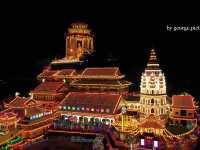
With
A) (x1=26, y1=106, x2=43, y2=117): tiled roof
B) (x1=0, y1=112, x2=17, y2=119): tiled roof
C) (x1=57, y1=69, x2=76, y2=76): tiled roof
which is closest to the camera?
(x1=0, y1=112, x2=17, y2=119): tiled roof

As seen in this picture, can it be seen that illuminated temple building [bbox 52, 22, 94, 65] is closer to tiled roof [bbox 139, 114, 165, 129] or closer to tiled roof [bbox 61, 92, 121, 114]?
tiled roof [bbox 61, 92, 121, 114]

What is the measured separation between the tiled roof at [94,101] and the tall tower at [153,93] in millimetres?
2867

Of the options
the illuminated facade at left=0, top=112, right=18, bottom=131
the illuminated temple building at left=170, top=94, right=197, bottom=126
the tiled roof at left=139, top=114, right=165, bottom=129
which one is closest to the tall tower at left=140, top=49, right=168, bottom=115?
the illuminated temple building at left=170, top=94, right=197, bottom=126

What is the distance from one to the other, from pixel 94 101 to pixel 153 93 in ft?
20.7

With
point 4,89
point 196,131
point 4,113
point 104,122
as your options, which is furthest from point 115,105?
point 4,89

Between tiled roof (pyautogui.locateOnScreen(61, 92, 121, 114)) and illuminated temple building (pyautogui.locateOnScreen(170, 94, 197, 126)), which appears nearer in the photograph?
illuminated temple building (pyautogui.locateOnScreen(170, 94, 197, 126))

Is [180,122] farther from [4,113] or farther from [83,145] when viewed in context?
[4,113]

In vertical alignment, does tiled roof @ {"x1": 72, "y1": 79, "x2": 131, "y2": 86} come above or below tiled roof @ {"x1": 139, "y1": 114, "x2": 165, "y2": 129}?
above

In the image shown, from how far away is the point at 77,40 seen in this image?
4519 cm

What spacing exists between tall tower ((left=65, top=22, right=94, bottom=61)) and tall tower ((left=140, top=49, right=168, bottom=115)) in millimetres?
16982

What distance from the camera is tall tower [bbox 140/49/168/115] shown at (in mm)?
29438

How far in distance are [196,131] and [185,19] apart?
19.1m

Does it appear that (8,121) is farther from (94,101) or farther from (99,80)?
(99,80)

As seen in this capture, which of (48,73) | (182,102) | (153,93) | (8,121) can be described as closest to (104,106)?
(153,93)
